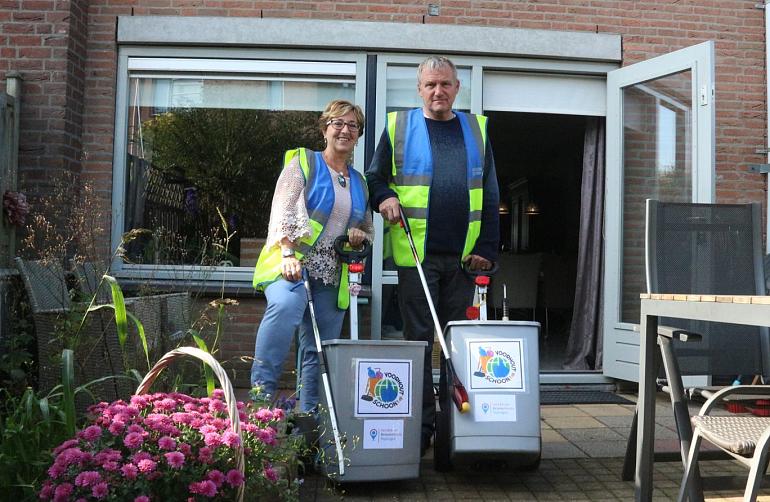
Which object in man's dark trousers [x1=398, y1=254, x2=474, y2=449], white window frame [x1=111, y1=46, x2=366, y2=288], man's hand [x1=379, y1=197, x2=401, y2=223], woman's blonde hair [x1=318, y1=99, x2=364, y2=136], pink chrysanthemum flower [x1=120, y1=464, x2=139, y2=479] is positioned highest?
white window frame [x1=111, y1=46, x2=366, y2=288]

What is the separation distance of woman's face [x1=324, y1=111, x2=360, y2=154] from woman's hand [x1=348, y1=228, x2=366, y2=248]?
15.5 inches

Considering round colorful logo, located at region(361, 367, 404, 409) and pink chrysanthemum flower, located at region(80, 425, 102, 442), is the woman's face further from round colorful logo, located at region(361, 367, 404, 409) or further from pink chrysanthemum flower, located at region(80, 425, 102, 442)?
pink chrysanthemum flower, located at region(80, 425, 102, 442)

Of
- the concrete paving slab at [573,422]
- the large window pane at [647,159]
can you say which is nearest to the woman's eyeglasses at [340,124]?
the concrete paving slab at [573,422]

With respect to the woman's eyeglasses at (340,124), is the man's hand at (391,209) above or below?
below

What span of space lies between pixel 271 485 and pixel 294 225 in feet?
4.17

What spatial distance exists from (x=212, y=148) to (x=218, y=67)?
24.1 inches

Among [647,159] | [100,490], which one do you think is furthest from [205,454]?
[647,159]

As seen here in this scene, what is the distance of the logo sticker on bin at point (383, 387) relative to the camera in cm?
307

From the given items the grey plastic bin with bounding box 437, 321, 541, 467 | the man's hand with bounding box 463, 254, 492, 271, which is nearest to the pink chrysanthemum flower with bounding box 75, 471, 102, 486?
the grey plastic bin with bounding box 437, 321, 541, 467

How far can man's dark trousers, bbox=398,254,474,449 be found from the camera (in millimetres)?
3621

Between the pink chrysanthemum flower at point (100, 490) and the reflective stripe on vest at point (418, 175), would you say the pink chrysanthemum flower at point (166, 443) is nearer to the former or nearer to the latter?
the pink chrysanthemum flower at point (100, 490)

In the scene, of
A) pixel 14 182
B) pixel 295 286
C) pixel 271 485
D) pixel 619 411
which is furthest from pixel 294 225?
pixel 619 411

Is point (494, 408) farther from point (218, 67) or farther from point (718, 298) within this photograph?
point (218, 67)

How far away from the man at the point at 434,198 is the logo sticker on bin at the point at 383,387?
43 centimetres
